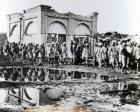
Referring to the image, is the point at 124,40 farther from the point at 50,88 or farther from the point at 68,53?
the point at 50,88

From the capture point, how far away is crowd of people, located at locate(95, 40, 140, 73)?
6.58 feet

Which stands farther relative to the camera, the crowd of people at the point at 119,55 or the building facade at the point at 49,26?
the crowd of people at the point at 119,55

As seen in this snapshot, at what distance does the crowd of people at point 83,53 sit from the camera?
197 cm

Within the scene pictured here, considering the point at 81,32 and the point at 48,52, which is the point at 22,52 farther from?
the point at 81,32

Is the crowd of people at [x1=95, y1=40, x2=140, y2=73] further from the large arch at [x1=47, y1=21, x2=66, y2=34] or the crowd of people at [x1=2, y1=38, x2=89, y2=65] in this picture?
the large arch at [x1=47, y1=21, x2=66, y2=34]

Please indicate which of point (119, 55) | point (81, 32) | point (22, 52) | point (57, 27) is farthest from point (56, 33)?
point (119, 55)

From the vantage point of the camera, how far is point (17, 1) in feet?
Answer: 6.38

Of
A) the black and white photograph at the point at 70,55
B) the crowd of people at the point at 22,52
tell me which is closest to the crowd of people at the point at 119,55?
the black and white photograph at the point at 70,55

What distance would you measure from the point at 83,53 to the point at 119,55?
21 centimetres

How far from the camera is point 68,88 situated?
1.97m

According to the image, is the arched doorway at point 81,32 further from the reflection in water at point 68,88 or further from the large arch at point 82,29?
the reflection in water at point 68,88

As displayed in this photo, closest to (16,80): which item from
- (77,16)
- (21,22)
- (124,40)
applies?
(21,22)

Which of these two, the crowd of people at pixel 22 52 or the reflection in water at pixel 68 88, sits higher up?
the crowd of people at pixel 22 52

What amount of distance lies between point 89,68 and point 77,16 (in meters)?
0.30
